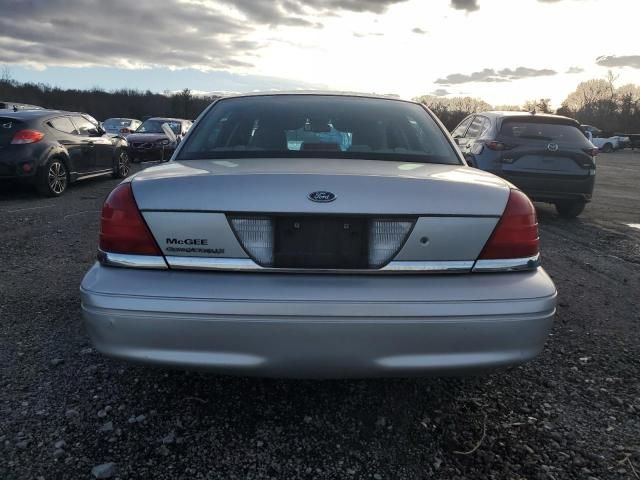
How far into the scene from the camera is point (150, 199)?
218 cm

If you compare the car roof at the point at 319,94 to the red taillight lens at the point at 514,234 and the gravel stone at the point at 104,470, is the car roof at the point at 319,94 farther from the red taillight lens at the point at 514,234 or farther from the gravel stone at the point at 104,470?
the gravel stone at the point at 104,470

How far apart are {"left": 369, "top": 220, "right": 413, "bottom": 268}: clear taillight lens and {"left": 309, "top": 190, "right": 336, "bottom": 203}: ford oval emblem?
0.20m

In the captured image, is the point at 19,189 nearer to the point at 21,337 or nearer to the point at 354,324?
the point at 21,337

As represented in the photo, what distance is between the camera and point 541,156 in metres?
7.82

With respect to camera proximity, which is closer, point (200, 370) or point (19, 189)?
point (200, 370)

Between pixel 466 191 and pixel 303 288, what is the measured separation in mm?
790

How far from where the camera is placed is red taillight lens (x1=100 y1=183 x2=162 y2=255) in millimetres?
2172

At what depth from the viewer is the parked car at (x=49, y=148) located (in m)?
8.49

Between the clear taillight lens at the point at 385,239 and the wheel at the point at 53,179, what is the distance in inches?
324

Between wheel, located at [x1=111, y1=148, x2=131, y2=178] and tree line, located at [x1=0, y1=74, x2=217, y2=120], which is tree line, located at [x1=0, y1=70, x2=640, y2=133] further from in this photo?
wheel, located at [x1=111, y1=148, x2=131, y2=178]

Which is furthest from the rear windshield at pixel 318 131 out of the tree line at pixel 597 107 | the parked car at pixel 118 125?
the tree line at pixel 597 107

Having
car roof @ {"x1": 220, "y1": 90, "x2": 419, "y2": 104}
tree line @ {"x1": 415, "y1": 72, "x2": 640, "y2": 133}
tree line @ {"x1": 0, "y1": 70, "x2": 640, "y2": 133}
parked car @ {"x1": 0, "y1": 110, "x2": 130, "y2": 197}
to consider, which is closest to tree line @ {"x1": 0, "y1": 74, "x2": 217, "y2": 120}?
tree line @ {"x1": 0, "y1": 70, "x2": 640, "y2": 133}

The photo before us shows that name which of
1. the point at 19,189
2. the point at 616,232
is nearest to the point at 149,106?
the point at 19,189

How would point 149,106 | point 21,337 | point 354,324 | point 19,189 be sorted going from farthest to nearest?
point 149,106 < point 19,189 < point 21,337 < point 354,324
